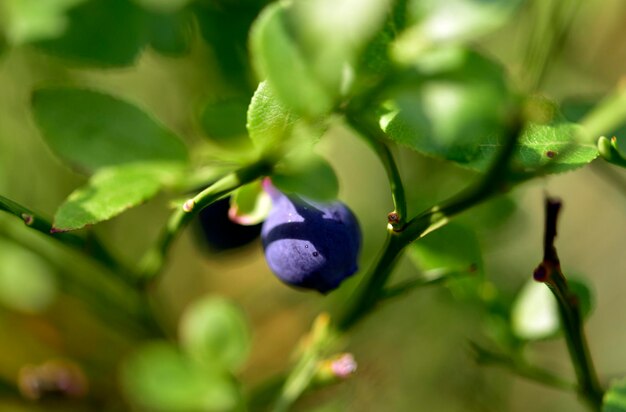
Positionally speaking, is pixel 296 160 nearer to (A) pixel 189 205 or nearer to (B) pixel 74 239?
(A) pixel 189 205

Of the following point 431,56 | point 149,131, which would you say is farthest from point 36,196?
point 431,56

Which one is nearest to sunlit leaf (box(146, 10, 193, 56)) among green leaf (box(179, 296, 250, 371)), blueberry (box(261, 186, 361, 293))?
green leaf (box(179, 296, 250, 371))

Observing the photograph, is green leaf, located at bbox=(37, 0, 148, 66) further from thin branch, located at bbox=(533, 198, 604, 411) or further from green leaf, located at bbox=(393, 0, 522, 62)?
thin branch, located at bbox=(533, 198, 604, 411)

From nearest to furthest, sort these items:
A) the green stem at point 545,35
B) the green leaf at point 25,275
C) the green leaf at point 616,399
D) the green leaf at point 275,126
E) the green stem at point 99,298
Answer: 1. the green leaf at point 275,126
2. the green leaf at point 616,399
3. the green stem at point 99,298
4. the green stem at point 545,35
5. the green leaf at point 25,275

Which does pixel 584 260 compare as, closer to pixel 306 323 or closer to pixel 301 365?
pixel 306 323

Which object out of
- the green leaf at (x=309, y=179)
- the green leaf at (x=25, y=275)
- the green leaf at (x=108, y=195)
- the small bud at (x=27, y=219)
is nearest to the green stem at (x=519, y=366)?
the green leaf at (x=309, y=179)

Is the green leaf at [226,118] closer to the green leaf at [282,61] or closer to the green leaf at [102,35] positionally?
the green leaf at [102,35]
